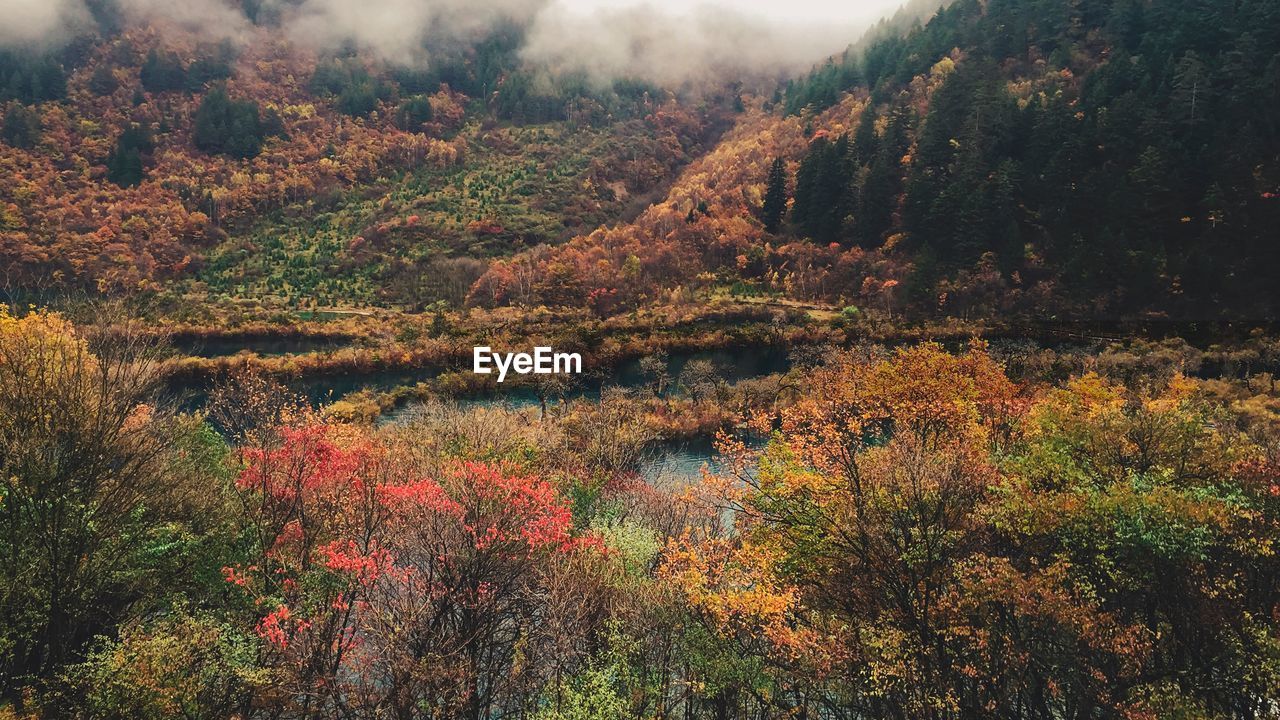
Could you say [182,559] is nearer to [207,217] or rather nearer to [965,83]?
[965,83]

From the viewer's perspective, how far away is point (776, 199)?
120438 millimetres

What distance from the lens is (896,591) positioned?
1889 cm

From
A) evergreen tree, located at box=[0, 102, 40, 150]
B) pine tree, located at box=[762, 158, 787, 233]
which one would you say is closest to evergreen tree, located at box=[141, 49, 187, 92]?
evergreen tree, located at box=[0, 102, 40, 150]

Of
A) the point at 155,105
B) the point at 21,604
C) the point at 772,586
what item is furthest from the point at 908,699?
the point at 155,105

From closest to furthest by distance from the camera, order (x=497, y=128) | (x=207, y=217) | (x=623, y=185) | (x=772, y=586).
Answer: (x=772, y=586) < (x=207, y=217) < (x=623, y=185) < (x=497, y=128)

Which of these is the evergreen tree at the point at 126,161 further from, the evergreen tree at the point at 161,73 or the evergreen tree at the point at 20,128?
the evergreen tree at the point at 161,73

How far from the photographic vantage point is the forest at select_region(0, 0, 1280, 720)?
1888 cm

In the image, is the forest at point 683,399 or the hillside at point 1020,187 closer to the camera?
the forest at point 683,399

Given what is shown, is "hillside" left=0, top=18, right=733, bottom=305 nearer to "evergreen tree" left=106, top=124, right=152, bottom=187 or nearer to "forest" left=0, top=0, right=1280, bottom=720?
"evergreen tree" left=106, top=124, right=152, bottom=187

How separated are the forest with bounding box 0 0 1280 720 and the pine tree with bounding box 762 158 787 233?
629mm

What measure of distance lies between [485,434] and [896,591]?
1261 inches

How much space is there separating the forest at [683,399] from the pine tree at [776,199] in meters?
0.63

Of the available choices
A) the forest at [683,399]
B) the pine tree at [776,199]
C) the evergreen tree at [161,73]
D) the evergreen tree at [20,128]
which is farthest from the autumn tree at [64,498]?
the evergreen tree at [161,73]

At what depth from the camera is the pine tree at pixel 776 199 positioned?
12019cm
